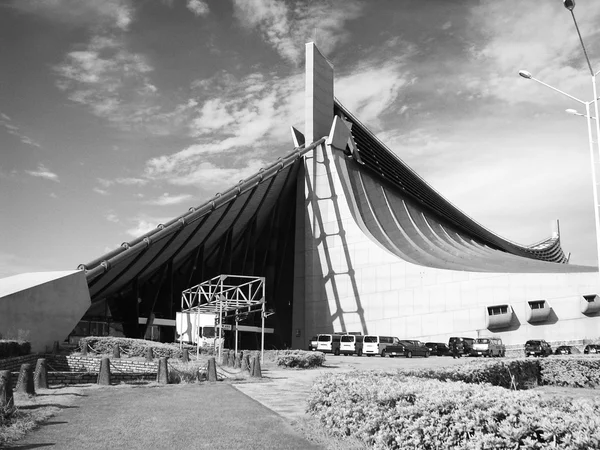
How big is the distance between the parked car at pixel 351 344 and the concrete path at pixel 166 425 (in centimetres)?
2548

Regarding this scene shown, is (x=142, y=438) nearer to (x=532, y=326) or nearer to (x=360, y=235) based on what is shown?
(x=532, y=326)

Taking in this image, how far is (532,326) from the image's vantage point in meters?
38.2

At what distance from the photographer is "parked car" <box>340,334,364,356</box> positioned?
38531 millimetres

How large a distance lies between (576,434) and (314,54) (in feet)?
166

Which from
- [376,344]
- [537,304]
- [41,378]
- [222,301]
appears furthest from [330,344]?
[41,378]

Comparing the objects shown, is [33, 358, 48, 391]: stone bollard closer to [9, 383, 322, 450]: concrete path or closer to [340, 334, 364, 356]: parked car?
[9, 383, 322, 450]: concrete path

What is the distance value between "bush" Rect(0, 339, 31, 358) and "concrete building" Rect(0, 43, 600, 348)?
1121 centimetres

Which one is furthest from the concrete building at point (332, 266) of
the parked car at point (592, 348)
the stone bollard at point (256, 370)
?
the stone bollard at point (256, 370)

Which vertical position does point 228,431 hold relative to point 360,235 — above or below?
below

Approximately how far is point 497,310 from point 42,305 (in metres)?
28.0

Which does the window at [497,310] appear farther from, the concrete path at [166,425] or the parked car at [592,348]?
the concrete path at [166,425]

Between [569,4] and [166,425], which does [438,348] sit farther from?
[166,425]

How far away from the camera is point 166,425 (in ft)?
32.1

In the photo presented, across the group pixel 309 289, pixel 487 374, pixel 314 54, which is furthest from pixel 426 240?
pixel 487 374
